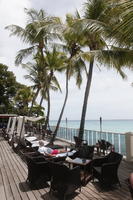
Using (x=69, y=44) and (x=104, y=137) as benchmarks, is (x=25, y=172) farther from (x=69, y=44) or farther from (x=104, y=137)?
(x=69, y=44)

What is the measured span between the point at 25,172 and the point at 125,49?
16.6 ft

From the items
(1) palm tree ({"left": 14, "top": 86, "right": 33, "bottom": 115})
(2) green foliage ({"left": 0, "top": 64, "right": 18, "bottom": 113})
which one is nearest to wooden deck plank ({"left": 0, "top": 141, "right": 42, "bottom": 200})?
(2) green foliage ({"left": 0, "top": 64, "right": 18, "bottom": 113})

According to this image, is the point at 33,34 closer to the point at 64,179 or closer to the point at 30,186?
the point at 30,186

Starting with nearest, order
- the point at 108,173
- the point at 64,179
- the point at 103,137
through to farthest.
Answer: the point at 64,179
the point at 108,173
the point at 103,137

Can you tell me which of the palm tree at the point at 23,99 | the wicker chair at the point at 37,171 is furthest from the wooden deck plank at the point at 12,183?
the palm tree at the point at 23,99

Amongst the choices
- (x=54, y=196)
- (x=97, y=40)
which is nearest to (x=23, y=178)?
(x=54, y=196)

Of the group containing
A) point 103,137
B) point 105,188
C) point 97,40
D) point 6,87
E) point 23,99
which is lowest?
point 105,188

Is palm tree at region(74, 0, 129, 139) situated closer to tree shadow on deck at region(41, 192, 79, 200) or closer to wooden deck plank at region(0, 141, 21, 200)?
wooden deck plank at region(0, 141, 21, 200)

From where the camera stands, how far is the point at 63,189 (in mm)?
4074

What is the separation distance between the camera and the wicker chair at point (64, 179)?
4.03 m

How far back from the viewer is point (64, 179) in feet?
13.3

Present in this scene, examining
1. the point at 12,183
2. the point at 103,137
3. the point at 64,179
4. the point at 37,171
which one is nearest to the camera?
the point at 64,179

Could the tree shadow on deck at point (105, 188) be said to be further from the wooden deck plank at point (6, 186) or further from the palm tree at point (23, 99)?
the palm tree at point (23, 99)

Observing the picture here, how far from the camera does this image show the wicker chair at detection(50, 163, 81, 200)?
4.03 meters
